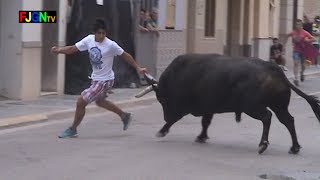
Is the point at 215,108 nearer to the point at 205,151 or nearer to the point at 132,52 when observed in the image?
the point at 205,151

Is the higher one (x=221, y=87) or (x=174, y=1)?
(x=174, y=1)

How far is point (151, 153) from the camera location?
9953 mm

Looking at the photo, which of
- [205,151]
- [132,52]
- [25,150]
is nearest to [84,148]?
[25,150]

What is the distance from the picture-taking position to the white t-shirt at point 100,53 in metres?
11.1

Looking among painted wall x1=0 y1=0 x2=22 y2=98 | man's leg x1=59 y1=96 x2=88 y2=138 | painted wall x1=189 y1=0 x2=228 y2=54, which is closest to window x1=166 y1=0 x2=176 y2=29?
painted wall x1=189 y1=0 x2=228 y2=54

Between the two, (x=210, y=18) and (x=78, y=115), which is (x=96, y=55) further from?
(x=210, y=18)

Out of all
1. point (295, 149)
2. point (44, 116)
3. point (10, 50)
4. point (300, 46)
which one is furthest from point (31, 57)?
point (300, 46)

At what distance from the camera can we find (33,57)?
15469mm

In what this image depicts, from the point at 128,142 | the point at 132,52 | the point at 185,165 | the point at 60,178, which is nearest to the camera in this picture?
the point at 60,178

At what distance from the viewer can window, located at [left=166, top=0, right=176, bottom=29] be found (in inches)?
858

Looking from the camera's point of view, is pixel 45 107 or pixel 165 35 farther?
pixel 165 35

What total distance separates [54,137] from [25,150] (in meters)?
1.25

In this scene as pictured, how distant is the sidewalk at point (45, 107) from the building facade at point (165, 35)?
439 mm

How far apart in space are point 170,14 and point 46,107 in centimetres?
833
